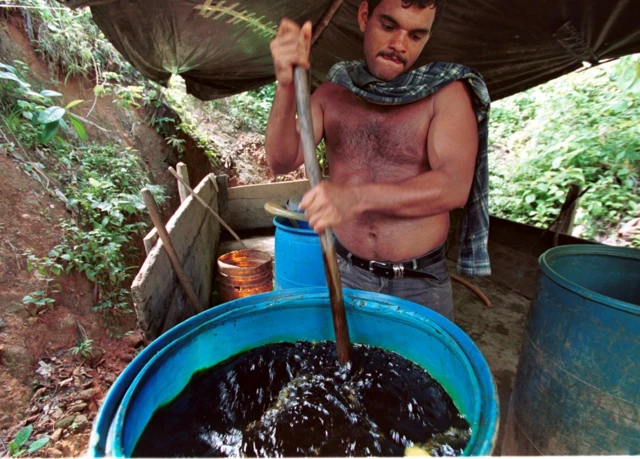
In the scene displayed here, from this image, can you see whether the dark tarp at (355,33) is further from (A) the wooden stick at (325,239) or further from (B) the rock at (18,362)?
(B) the rock at (18,362)

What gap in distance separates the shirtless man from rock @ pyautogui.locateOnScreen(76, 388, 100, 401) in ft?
6.45

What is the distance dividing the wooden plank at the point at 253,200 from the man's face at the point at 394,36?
4.20m

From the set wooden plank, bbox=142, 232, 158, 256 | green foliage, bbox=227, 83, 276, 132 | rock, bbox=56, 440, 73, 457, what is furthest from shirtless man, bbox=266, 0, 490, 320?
green foliage, bbox=227, 83, 276, 132

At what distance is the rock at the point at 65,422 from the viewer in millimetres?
2102

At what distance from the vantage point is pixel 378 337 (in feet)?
3.83

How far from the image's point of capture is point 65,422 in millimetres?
2121

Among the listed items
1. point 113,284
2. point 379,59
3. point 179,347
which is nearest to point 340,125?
point 379,59

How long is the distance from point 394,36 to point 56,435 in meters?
2.83

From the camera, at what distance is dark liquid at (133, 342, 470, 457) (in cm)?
85

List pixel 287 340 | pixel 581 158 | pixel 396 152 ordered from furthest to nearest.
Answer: pixel 581 158, pixel 396 152, pixel 287 340

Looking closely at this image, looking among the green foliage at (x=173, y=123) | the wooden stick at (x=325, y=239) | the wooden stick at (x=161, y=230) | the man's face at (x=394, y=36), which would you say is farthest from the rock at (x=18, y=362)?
the green foliage at (x=173, y=123)

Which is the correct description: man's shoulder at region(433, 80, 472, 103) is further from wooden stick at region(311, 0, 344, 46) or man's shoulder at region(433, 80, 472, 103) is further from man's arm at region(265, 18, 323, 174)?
wooden stick at region(311, 0, 344, 46)

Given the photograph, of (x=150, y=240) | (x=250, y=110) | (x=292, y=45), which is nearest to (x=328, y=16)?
(x=292, y=45)

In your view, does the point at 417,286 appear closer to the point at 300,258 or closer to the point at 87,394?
the point at 300,258
